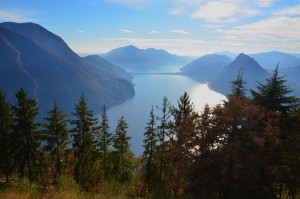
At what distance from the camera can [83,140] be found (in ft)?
135

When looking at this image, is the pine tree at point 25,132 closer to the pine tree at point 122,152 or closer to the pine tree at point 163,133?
the pine tree at point 122,152

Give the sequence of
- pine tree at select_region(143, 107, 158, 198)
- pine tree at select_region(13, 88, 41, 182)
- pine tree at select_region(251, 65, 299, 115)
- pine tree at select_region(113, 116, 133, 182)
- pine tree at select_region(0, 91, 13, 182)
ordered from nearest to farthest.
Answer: pine tree at select_region(251, 65, 299, 115) → pine tree at select_region(13, 88, 41, 182) → pine tree at select_region(0, 91, 13, 182) → pine tree at select_region(143, 107, 158, 198) → pine tree at select_region(113, 116, 133, 182)

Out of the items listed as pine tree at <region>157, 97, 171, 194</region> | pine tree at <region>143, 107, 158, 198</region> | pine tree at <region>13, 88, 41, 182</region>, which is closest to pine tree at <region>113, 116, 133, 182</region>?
pine tree at <region>143, 107, 158, 198</region>

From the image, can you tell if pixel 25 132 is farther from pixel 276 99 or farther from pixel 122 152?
pixel 276 99

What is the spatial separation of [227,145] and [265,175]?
178 inches

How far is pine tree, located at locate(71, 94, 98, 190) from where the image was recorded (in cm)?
4012

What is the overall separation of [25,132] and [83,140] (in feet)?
25.9

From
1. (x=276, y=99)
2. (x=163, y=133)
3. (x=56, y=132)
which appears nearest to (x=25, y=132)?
(x=56, y=132)

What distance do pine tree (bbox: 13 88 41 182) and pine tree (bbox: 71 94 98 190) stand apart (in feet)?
17.3

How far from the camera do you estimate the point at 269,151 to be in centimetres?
1908

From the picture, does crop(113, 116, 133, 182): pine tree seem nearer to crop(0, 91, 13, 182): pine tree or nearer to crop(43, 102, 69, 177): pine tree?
crop(43, 102, 69, 177): pine tree

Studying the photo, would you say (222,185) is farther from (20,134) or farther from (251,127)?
(20,134)

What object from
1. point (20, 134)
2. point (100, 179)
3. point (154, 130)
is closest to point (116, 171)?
point (100, 179)

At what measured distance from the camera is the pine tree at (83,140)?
4012 centimetres
